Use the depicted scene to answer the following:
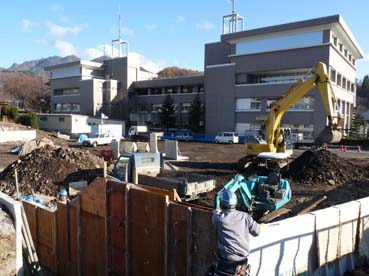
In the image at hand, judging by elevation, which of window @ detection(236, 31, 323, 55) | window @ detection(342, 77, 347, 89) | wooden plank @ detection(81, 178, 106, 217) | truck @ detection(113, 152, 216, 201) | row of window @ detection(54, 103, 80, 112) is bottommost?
truck @ detection(113, 152, 216, 201)

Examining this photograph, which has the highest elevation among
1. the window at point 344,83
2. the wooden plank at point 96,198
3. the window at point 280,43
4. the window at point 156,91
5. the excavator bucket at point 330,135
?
the window at point 280,43

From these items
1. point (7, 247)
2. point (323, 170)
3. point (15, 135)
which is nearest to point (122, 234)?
point (7, 247)

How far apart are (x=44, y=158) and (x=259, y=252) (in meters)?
14.5

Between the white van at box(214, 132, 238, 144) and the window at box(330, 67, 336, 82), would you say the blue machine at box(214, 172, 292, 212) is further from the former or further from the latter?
the window at box(330, 67, 336, 82)

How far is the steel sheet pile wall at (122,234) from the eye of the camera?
6.50 metres

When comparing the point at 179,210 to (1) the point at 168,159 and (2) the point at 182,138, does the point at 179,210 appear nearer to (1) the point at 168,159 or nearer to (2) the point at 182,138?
(1) the point at 168,159

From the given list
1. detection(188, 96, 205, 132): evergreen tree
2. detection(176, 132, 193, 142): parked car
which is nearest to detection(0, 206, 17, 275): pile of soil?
detection(176, 132, 193, 142): parked car

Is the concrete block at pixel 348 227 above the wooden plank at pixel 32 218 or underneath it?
above

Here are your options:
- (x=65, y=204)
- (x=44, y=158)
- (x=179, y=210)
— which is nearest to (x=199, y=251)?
(x=179, y=210)

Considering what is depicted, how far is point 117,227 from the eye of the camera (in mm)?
7844

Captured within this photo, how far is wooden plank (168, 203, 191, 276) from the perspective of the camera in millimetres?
6582

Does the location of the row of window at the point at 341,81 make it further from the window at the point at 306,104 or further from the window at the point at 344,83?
the window at the point at 306,104

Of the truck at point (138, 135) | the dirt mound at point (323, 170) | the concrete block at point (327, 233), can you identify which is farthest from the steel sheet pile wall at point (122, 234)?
the truck at point (138, 135)

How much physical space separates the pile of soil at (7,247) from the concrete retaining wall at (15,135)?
119 feet
